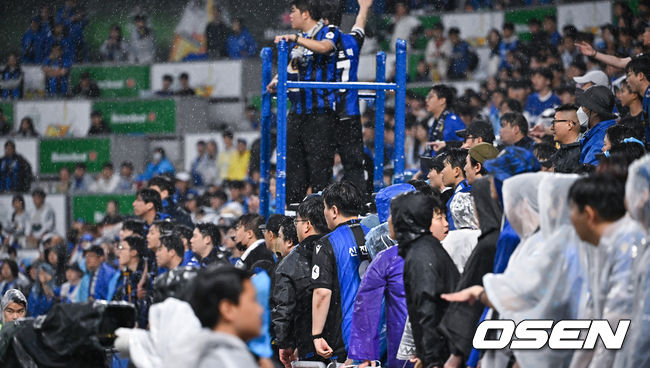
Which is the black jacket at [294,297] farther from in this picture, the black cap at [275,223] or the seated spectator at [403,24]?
the seated spectator at [403,24]

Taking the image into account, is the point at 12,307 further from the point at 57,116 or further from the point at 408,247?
the point at 57,116

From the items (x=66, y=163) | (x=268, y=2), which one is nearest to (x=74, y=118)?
(x=66, y=163)

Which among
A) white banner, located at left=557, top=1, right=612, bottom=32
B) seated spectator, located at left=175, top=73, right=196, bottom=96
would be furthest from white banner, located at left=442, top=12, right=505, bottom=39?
seated spectator, located at left=175, top=73, right=196, bottom=96

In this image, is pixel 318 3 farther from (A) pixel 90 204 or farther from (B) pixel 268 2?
(B) pixel 268 2

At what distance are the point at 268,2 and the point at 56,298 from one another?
10.5 m

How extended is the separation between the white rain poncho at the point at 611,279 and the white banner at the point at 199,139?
12888 millimetres

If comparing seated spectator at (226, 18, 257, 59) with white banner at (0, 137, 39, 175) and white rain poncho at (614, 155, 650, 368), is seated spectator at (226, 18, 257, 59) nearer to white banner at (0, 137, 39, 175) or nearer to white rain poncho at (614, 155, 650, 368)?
white banner at (0, 137, 39, 175)

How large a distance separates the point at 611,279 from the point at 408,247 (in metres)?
1.26

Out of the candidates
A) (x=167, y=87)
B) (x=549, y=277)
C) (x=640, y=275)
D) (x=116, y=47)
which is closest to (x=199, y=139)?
(x=167, y=87)

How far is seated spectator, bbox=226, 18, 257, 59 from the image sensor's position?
18312 millimetres

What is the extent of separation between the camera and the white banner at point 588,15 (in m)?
15.0

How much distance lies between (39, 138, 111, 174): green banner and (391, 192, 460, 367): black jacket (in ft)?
42.6

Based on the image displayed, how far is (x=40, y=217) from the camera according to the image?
52.5 ft

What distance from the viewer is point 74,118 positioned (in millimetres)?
17859
